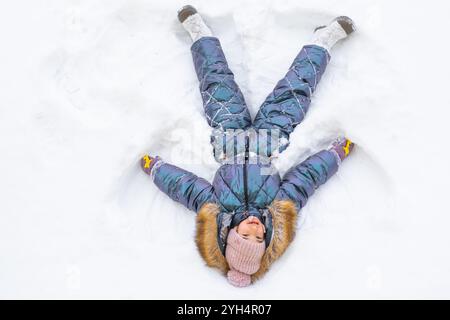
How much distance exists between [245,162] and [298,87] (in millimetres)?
349

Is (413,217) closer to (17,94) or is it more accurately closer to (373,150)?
(373,150)

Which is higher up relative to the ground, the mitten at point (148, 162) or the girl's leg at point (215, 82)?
the girl's leg at point (215, 82)

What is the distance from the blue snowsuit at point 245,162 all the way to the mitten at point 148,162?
0.03 meters

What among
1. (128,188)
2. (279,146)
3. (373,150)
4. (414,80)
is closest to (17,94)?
(128,188)

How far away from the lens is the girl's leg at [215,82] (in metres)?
2.32

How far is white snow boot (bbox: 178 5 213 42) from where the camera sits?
2.39 m

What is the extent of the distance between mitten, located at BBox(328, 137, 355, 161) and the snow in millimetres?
42

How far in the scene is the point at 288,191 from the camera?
2225 millimetres

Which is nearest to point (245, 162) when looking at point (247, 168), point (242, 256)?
point (247, 168)

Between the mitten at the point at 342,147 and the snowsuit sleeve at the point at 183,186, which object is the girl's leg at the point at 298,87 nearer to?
the mitten at the point at 342,147

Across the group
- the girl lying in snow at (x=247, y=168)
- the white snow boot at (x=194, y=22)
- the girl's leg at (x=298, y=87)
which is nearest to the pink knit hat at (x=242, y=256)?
the girl lying in snow at (x=247, y=168)

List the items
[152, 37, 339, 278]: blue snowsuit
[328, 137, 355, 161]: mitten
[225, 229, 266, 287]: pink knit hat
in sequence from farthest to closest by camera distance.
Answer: [328, 137, 355, 161]: mitten → [152, 37, 339, 278]: blue snowsuit → [225, 229, 266, 287]: pink knit hat

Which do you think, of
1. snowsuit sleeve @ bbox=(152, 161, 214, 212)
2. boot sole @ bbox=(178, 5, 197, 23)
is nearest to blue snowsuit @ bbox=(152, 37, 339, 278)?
snowsuit sleeve @ bbox=(152, 161, 214, 212)

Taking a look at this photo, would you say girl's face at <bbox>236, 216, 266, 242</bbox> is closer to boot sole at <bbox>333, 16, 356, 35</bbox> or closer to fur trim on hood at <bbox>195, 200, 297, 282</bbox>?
fur trim on hood at <bbox>195, 200, 297, 282</bbox>
